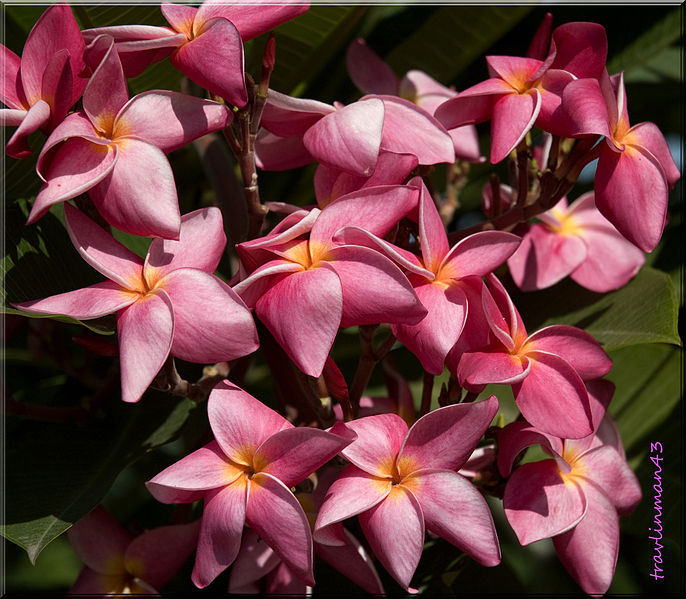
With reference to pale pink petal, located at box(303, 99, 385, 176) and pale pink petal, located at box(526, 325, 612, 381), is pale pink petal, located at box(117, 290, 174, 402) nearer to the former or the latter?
pale pink petal, located at box(303, 99, 385, 176)

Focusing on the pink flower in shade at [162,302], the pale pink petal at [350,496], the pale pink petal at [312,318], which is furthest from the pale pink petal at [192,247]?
the pale pink petal at [350,496]

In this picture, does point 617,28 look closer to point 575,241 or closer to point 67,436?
point 575,241

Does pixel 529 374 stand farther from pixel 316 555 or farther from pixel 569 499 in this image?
pixel 316 555

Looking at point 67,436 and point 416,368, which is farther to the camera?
point 416,368

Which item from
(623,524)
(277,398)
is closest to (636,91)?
(623,524)

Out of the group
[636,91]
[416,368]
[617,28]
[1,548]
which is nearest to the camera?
[1,548]

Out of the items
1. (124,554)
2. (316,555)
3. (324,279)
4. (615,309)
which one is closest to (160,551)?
(124,554)

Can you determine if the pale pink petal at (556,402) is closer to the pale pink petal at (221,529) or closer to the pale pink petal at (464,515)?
the pale pink petal at (464,515)
